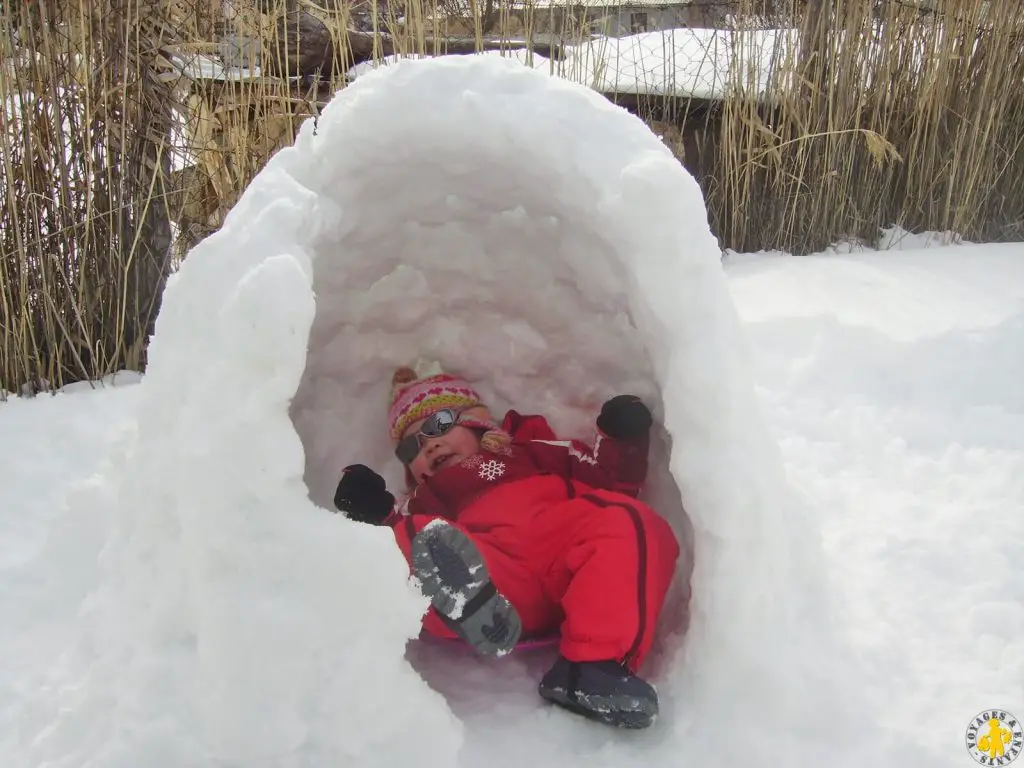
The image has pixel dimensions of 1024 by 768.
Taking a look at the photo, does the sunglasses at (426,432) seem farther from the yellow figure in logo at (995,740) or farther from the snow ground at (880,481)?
the yellow figure in logo at (995,740)

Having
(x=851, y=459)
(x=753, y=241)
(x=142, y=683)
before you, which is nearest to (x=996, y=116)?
(x=753, y=241)

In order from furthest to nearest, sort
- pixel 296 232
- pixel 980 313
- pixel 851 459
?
pixel 980 313 < pixel 851 459 < pixel 296 232

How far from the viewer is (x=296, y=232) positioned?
1174 millimetres

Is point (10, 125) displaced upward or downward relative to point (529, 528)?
upward

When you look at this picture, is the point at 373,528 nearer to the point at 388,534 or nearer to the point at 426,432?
the point at 388,534

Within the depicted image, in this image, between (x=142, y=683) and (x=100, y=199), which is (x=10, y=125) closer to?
(x=100, y=199)

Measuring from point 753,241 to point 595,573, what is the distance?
2.37 m

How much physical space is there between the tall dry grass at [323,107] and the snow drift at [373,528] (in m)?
0.89

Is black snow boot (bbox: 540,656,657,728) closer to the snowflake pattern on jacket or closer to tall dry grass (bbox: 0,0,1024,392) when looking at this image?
the snowflake pattern on jacket

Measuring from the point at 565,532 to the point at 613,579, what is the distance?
20cm

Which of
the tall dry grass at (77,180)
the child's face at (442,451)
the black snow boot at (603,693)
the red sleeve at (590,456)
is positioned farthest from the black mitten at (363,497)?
the tall dry grass at (77,180)

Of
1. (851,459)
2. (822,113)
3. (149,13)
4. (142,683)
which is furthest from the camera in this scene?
(822,113)

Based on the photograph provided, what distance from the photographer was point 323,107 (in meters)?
2.85

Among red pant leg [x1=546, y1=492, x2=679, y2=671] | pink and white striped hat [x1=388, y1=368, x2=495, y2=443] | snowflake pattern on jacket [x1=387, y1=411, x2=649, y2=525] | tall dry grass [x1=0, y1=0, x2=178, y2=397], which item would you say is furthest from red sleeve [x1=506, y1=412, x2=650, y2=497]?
tall dry grass [x1=0, y1=0, x2=178, y2=397]
